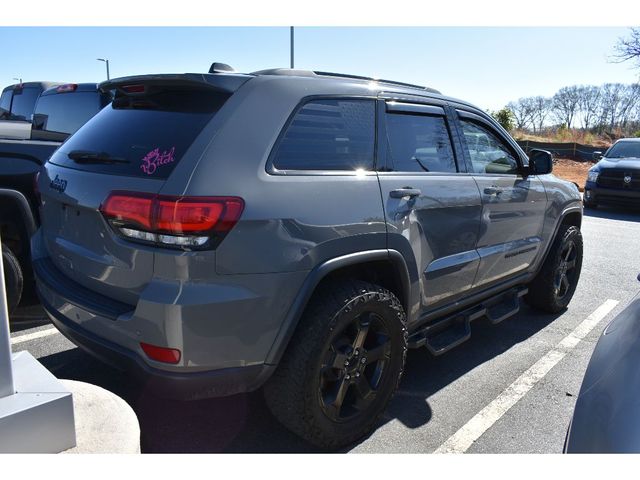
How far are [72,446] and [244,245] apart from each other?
100 centimetres

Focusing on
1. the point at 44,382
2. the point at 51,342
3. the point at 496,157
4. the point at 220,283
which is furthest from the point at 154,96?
the point at 496,157

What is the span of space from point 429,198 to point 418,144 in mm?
386

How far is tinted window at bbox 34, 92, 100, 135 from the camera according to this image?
18.8 feet

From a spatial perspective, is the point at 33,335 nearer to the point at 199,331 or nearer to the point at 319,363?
the point at 199,331

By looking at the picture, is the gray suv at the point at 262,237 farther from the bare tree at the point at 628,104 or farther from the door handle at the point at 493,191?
the bare tree at the point at 628,104

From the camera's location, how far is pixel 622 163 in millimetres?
11891

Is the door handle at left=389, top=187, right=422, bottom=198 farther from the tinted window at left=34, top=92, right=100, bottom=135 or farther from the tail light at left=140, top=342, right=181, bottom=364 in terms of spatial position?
the tinted window at left=34, top=92, right=100, bottom=135

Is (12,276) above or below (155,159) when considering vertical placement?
below

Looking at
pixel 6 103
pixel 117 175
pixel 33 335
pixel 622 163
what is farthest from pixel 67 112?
pixel 622 163

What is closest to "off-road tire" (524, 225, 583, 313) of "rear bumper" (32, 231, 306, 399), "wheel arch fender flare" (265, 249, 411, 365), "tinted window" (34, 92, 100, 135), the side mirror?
the side mirror

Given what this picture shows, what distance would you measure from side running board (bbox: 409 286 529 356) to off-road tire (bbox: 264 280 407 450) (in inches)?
23.6

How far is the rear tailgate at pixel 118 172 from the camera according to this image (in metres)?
2.22

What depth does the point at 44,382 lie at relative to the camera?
1.92 m

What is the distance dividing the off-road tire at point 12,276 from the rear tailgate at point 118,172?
3.95 ft
